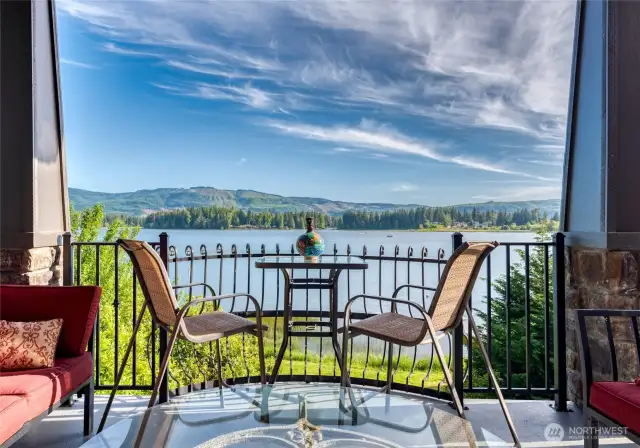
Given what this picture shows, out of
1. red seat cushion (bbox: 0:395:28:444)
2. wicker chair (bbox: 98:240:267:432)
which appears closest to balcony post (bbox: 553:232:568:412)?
wicker chair (bbox: 98:240:267:432)

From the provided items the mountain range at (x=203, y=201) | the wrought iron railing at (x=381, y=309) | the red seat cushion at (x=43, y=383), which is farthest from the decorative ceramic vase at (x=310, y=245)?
the mountain range at (x=203, y=201)

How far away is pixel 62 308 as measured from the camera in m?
2.30

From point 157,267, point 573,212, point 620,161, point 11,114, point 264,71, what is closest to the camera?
point 157,267

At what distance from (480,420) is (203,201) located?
236 inches

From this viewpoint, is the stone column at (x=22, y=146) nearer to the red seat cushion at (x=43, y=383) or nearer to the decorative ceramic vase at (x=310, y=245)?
the red seat cushion at (x=43, y=383)

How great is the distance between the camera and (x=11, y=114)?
8.77 feet

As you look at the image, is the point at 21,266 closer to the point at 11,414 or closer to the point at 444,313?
the point at 11,414

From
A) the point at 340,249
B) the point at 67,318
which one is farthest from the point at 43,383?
the point at 340,249

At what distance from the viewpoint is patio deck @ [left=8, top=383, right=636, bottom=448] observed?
2268 millimetres

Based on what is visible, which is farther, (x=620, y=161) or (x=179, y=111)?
(x=179, y=111)

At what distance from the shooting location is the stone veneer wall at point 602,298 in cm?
249

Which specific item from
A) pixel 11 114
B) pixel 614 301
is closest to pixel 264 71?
pixel 11 114

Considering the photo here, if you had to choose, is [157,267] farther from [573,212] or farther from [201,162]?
[201,162]

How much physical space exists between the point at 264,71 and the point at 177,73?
1910mm
